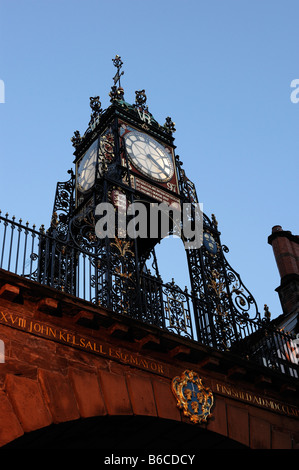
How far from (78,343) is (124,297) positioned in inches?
68.0

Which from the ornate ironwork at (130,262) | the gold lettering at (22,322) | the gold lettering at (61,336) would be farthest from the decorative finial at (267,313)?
the gold lettering at (22,322)

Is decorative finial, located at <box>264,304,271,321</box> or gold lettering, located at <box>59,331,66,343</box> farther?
decorative finial, located at <box>264,304,271,321</box>

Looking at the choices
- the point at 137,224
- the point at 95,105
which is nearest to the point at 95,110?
the point at 95,105

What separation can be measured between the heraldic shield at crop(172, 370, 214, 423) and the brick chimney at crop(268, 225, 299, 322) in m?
8.65

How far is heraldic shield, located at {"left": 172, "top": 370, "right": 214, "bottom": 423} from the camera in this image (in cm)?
1047

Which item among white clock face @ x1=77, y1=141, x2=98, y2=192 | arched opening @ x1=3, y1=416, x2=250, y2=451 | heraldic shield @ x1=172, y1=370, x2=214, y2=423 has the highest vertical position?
white clock face @ x1=77, y1=141, x2=98, y2=192

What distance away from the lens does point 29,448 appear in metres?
9.30

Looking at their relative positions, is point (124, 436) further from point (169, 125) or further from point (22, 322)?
point (169, 125)

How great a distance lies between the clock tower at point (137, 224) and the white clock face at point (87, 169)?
0.03 meters

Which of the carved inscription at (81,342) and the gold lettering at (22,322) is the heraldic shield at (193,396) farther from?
the gold lettering at (22,322)

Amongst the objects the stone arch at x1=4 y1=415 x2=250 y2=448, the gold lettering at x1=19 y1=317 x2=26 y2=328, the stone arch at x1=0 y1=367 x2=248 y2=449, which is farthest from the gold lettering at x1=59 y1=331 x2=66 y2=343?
the stone arch at x1=4 y1=415 x2=250 y2=448

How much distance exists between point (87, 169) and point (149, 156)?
1.43 m

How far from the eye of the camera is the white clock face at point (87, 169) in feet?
47.4

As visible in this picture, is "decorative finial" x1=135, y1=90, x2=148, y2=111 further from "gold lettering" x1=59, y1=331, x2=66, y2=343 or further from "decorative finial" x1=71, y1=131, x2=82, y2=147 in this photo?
"gold lettering" x1=59, y1=331, x2=66, y2=343
